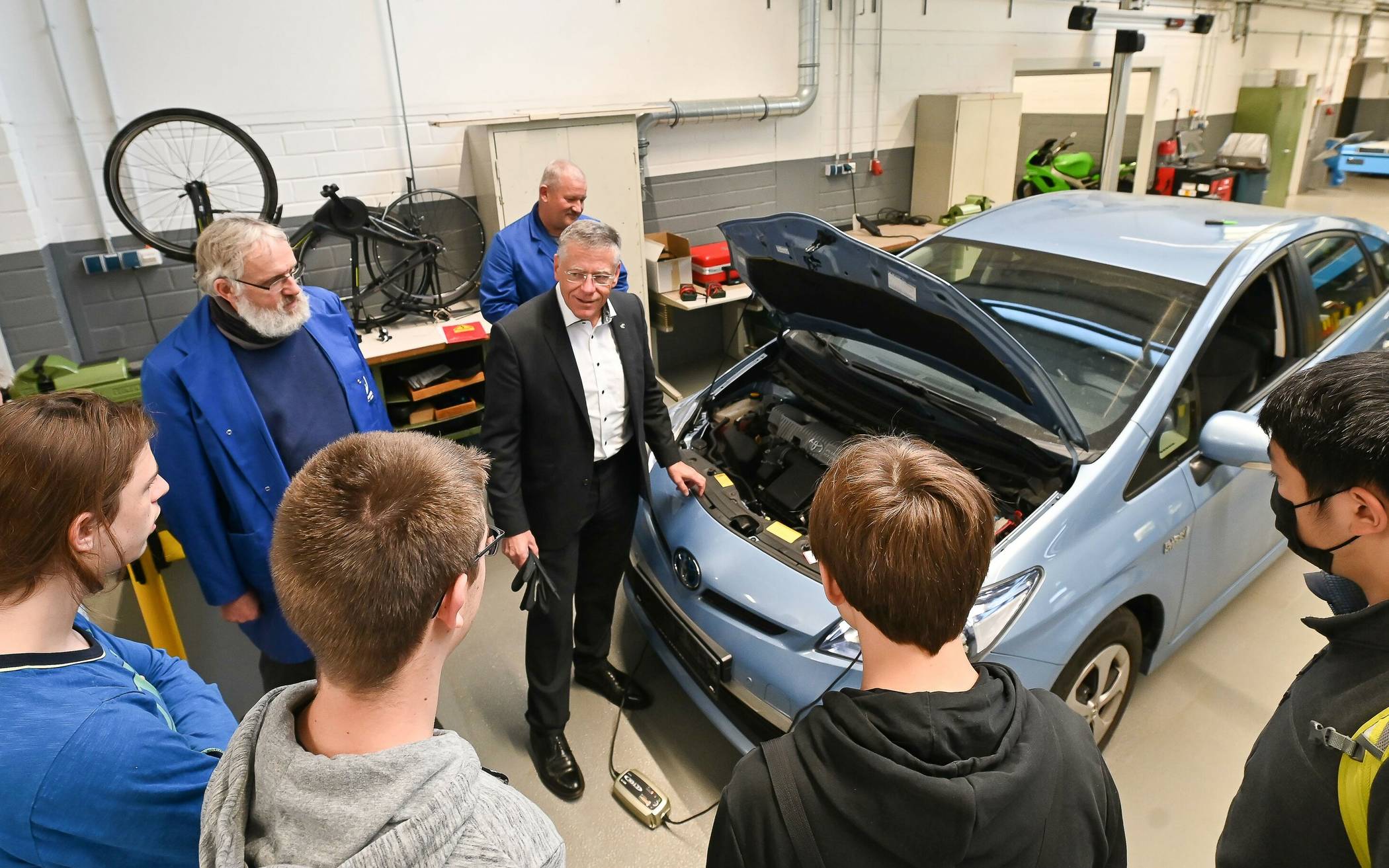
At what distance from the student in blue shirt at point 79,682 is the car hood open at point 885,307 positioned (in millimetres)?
1597

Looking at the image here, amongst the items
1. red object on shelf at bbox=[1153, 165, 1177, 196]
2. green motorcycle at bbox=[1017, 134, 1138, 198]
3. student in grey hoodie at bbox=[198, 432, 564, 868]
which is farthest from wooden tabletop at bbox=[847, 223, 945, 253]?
student in grey hoodie at bbox=[198, 432, 564, 868]

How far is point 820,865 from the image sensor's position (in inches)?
34.1

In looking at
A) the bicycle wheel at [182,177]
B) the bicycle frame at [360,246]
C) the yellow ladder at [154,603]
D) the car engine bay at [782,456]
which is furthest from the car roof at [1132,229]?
the bicycle wheel at [182,177]

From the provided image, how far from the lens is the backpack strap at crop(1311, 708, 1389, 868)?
875 mm

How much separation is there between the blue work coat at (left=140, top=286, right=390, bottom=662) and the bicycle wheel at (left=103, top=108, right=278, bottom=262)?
2.07m

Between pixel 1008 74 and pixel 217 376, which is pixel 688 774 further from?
pixel 1008 74

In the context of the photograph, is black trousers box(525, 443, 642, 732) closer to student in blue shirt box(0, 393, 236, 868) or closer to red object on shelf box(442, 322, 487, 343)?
student in blue shirt box(0, 393, 236, 868)

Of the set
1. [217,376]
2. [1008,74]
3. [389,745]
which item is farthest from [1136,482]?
[1008,74]

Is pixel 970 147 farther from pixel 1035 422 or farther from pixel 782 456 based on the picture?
pixel 1035 422

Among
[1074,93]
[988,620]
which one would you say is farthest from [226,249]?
[1074,93]

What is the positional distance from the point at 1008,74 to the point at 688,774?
656 centimetres

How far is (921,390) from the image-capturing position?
2367 millimetres

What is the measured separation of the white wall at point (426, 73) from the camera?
132 inches

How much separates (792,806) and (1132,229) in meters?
2.56
